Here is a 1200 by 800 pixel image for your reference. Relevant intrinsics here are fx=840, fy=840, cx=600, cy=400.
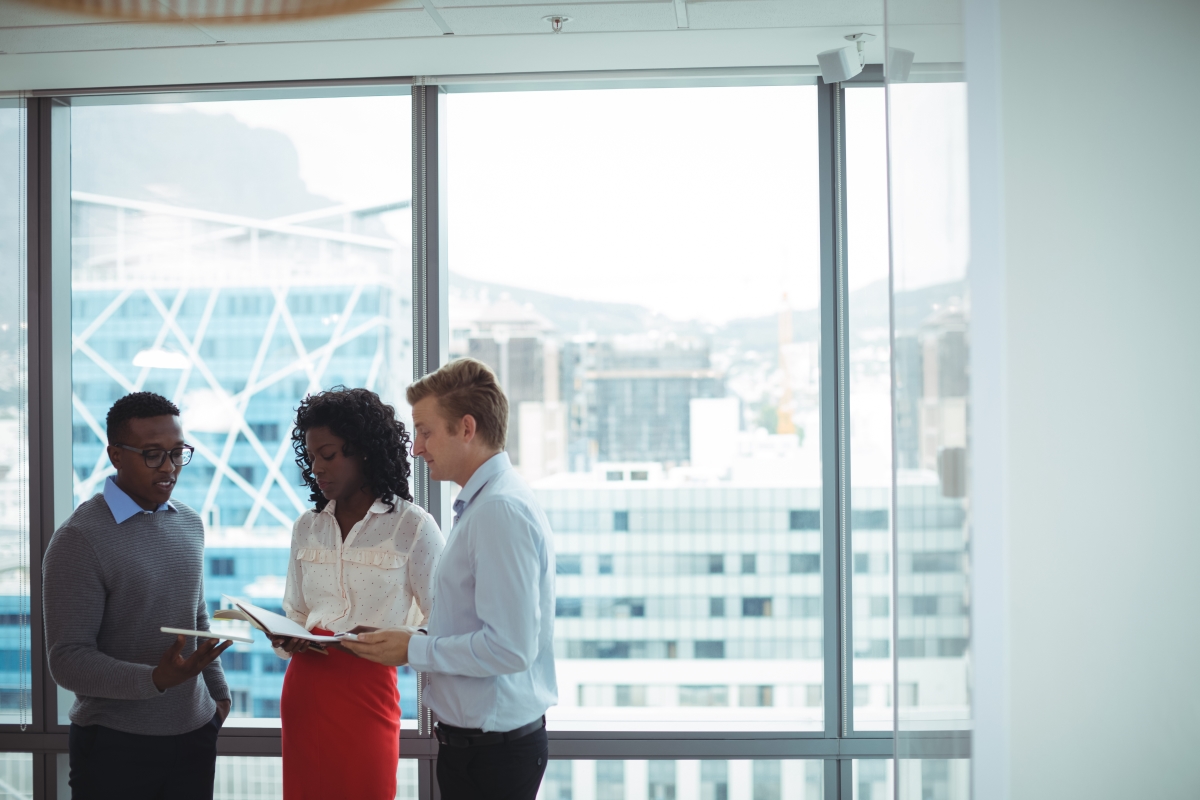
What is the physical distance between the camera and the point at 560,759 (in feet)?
10.3

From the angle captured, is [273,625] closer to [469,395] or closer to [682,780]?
[469,395]

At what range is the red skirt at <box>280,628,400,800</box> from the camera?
6.64ft

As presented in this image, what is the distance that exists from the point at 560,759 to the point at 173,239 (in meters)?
2.49

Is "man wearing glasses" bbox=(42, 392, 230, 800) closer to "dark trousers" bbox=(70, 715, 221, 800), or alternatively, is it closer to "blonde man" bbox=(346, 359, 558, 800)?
"dark trousers" bbox=(70, 715, 221, 800)

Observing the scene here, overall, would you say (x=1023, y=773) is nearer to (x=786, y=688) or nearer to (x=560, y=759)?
(x=786, y=688)

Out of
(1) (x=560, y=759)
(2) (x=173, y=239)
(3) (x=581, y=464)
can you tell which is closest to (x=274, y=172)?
(2) (x=173, y=239)

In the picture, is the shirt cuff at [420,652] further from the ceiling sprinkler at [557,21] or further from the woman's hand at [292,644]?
the ceiling sprinkler at [557,21]

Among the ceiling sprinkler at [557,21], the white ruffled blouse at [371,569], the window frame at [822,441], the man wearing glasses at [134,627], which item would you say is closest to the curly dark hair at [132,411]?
the man wearing glasses at [134,627]

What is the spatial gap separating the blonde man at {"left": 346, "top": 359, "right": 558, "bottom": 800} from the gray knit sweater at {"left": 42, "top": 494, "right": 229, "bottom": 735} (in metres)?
0.55

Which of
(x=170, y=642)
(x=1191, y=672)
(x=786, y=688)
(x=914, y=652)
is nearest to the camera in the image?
(x=1191, y=672)

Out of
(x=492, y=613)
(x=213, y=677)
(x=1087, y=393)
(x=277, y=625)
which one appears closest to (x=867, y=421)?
(x=492, y=613)

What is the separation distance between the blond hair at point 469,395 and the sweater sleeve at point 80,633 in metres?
0.89

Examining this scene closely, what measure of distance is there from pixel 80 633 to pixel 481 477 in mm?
1026

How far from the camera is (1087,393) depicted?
1.11 meters
